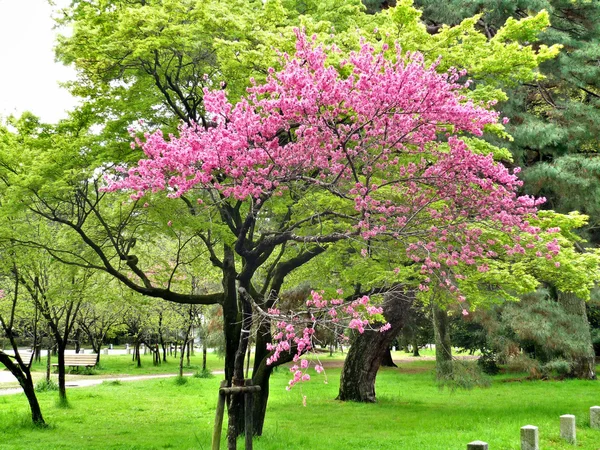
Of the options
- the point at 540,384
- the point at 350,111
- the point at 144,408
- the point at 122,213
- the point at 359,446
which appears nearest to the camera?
the point at 350,111

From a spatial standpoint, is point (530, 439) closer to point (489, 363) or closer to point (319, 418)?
point (319, 418)

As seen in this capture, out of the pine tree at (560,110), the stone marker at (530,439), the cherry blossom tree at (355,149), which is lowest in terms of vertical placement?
the stone marker at (530,439)

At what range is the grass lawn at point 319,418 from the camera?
35.5 ft

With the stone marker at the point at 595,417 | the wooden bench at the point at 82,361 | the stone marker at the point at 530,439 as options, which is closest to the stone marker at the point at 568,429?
the stone marker at the point at 595,417

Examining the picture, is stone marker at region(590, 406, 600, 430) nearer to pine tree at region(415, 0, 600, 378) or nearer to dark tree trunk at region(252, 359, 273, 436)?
dark tree trunk at region(252, 359, 273, 436)

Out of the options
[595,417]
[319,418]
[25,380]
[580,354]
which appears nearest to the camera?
[595,417]

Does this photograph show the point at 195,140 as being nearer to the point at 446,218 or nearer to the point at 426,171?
the point at 426,171

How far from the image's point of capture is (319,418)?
48.0ft

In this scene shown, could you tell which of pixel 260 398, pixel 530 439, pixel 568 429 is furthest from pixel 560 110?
pixel 260 398

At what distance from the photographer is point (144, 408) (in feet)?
53.1

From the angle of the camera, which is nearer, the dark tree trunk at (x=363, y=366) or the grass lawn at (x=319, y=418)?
the grass lawn at (x=319, y=418)

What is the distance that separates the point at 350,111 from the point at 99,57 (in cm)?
492

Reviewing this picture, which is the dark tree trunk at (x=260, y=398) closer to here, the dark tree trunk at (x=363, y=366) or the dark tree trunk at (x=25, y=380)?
the dark tree trunk at (x=25, y=380)

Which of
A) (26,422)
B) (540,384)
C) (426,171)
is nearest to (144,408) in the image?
(26,422)
